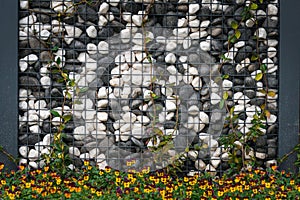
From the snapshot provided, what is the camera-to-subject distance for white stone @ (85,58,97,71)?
3344 millimetres

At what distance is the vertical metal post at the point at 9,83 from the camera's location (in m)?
3.27

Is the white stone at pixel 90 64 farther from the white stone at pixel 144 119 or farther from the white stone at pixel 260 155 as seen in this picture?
the white stone at pixel 260 155

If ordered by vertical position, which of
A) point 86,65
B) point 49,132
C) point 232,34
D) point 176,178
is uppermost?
point 232,34

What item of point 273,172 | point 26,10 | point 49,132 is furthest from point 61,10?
point 273,172

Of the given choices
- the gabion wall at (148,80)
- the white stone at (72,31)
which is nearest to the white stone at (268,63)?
the gabion wall at (148,80)

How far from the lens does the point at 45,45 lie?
3301mm

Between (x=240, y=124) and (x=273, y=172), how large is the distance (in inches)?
14.8

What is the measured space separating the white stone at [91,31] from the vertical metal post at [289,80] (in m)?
1.21

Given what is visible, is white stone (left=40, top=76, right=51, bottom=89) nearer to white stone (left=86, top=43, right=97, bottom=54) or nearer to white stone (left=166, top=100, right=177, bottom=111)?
white stone (left=86, top=43, right=97, bottom=54)

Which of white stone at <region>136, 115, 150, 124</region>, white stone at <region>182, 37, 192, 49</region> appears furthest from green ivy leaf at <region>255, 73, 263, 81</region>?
white stone at <region>136, 115, 150, 124</region>

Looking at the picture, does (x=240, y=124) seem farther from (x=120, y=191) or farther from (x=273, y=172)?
(x=120, y=191)

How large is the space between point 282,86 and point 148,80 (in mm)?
869

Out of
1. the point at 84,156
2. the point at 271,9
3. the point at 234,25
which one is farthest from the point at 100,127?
the point at 271,9

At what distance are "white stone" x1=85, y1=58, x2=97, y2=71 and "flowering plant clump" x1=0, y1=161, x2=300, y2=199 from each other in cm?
61
